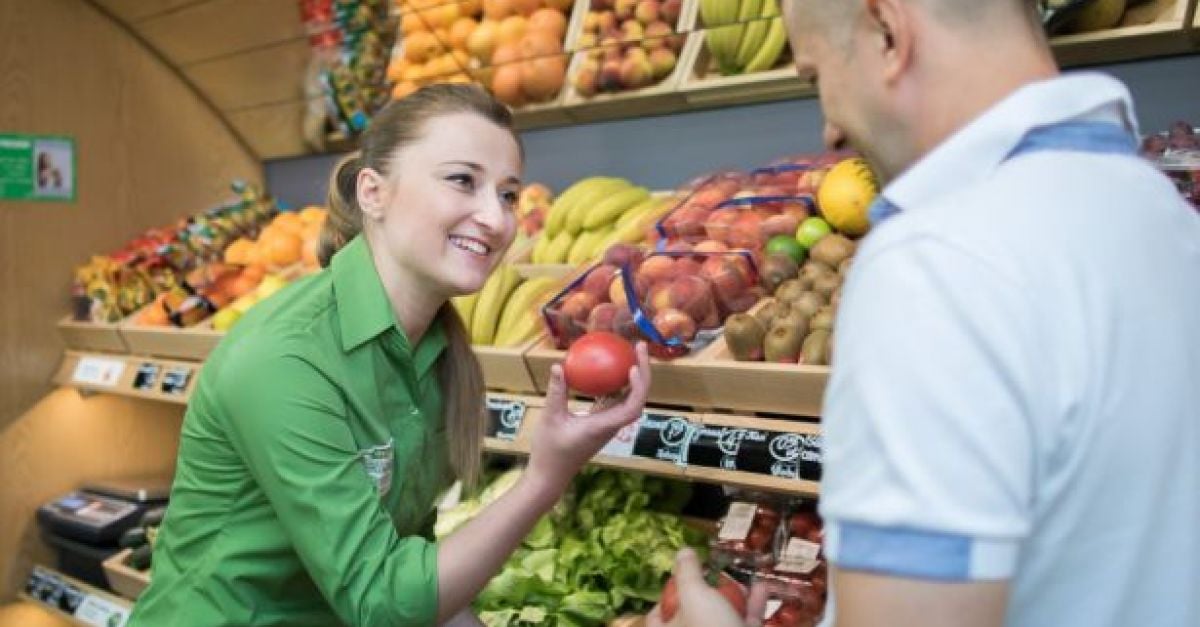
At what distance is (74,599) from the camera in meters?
3.37

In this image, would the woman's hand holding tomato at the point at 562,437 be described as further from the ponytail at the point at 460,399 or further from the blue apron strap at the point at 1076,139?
the blue apron strap at the point at 1076,139

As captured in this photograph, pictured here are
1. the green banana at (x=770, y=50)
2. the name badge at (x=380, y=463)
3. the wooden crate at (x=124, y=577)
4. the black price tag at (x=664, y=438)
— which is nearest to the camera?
the name badge at (x=380, y=463)

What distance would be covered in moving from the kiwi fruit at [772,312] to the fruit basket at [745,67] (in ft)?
2.50

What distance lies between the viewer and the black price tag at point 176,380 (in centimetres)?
301

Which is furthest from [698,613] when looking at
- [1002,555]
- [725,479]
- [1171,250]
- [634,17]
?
[634,17]

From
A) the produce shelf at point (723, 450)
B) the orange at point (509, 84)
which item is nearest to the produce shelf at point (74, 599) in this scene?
the orange at point (509, 84)

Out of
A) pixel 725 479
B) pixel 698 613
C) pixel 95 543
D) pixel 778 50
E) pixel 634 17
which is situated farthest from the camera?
pixel 95 543

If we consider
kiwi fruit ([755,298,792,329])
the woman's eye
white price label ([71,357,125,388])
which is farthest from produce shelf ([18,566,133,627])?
kiwi fruit ([755,298,792,329])

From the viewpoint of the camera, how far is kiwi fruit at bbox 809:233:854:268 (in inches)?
76.7

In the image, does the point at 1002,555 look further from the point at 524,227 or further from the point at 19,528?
the point at 19,528

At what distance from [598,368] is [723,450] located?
285 millimetres

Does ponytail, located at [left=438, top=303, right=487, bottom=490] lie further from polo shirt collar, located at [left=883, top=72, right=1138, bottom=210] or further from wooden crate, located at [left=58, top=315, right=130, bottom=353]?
wooden crate, located at [left=58, top=315, right=130, bottom=353]

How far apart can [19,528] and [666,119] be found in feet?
8.80

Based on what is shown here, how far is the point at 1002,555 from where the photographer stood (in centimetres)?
61
